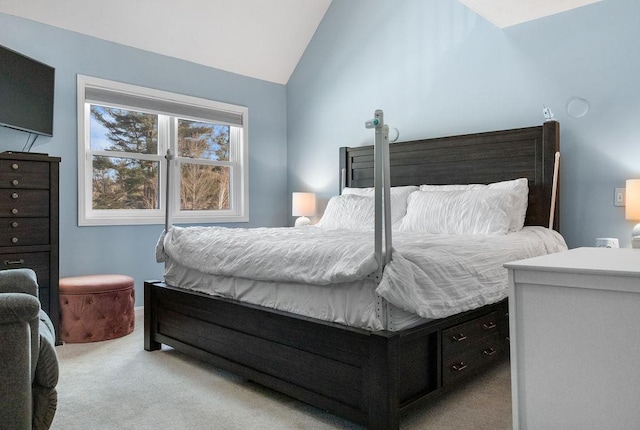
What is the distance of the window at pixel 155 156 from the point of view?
4008 millimetres

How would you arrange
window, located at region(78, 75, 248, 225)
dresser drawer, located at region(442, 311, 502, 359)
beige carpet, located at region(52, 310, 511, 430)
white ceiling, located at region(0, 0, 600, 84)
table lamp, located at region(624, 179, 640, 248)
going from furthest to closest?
1. window, located at region(78, 75, 248, 225)
2. white ceiling, located at region(0, 0, 600, 84)
3. table lamp, located at region(624, 179, 640, 248)
4. dresser drawer, located at region(442, 311, 502, 359)
5. beige carpet, located at region(52, 310, 511, 430)

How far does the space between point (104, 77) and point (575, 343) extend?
395cm

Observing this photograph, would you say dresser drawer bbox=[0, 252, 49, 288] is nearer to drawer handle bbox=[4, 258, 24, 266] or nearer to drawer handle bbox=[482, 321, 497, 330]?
drawer handle bbox=[4, 258, 24, 266]

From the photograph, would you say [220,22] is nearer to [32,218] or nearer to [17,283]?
[32,218]

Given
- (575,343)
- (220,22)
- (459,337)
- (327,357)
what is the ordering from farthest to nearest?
1. (220,22)
2. (459,337)
3. (327,357)
4. (575,343)

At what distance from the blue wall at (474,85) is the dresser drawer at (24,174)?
2.67m

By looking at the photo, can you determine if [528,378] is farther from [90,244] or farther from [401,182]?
[90,244]

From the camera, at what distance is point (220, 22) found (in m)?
4.52

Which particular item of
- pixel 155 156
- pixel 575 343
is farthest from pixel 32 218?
pixel 575 343

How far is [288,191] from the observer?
5504mm

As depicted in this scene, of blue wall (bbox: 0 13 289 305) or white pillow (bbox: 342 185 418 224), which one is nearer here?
blue wall (bbox: 0 13 289 305)

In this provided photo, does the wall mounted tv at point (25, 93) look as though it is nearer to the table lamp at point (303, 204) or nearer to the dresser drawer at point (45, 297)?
the dresser drawer at point (45, 297)

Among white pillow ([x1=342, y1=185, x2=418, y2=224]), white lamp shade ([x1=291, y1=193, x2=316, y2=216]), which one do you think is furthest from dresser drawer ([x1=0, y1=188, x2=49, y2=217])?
white pillow ([x1=342, y1=185, x2=418, y2=224])

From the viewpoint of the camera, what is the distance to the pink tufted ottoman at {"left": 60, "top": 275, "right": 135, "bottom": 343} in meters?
3.28
